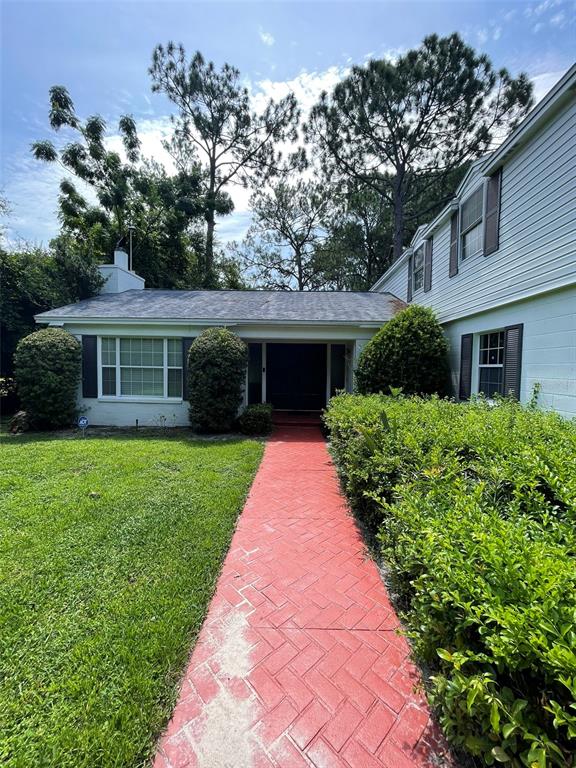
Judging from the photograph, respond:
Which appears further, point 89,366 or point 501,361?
point 89,366

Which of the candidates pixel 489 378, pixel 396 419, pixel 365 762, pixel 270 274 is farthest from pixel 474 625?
pixel 270 274

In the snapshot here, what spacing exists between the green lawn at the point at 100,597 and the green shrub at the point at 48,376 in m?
3.61

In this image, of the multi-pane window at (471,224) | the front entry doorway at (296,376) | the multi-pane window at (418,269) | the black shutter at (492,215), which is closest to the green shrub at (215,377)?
the front entry doorway at (296,376)

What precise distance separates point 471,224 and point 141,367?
28.9 feet

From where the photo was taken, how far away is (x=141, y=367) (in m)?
9.81

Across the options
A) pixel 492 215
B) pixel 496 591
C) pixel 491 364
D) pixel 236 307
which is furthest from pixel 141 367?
pixel 496 591

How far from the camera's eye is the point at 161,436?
8586 mm

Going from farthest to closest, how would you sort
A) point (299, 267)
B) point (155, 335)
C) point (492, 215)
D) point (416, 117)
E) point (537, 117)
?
point (299, 267) < point (416, 117) < point (155, 335) < point (492, 215) < point (537, 117)

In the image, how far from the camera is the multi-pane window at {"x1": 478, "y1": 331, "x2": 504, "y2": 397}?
672 cm

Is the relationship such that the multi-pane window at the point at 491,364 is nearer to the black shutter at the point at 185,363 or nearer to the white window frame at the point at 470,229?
the white window frame at the point at 470,229

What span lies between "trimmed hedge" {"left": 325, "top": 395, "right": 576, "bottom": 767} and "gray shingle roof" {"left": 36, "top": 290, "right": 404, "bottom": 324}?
7290mm

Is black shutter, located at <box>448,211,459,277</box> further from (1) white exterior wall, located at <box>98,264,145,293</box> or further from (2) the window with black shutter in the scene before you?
(1) white exterior wall, located at <box>98,264,145,293</box>

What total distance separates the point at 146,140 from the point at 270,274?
1055 cm

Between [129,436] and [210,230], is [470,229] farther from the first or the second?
[210,230]
